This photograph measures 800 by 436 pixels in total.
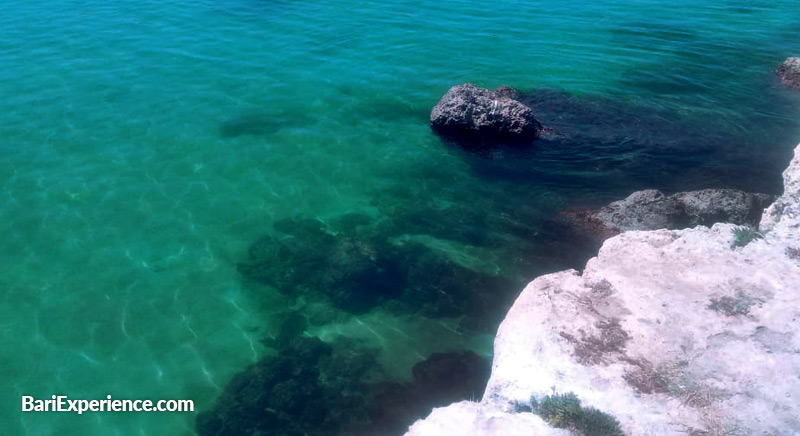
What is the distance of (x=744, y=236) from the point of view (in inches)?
622

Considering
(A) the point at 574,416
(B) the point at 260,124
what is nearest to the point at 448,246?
(A) the point at 574,416

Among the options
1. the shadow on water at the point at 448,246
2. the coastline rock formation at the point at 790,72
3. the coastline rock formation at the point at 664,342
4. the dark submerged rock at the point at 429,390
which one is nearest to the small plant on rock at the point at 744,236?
the coastline rock formation at the point at 664,342

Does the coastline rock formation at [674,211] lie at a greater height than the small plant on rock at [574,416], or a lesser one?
greater

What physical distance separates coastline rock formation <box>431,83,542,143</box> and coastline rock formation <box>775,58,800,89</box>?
16.0m

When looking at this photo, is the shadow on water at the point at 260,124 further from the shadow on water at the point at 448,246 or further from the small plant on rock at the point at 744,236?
the small plant on rock at the point at 744,236

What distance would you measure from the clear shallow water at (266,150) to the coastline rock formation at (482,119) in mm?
1273

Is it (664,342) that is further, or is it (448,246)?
(448,246)

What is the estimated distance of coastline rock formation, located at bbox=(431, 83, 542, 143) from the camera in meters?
26.8

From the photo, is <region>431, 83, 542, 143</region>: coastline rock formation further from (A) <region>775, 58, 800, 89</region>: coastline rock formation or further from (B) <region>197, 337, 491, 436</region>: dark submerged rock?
(A) <region>775, 58, 800, 89</region>: coastline rock formation

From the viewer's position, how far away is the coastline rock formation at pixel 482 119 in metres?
26.8

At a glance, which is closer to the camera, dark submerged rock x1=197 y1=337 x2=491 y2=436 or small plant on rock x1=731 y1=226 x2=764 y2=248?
dark submerged rock x1=197 y1=337 x2=491 y2=436

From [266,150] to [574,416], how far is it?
18.4 metres

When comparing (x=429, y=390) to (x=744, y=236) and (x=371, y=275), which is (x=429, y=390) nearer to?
(x=371, y=275)

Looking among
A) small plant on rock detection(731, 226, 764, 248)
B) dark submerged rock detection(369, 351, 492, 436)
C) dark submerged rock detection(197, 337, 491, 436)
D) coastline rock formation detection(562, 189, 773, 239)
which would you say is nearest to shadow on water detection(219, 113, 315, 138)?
dark submerged rock detection(197, 337, 491, 436)
